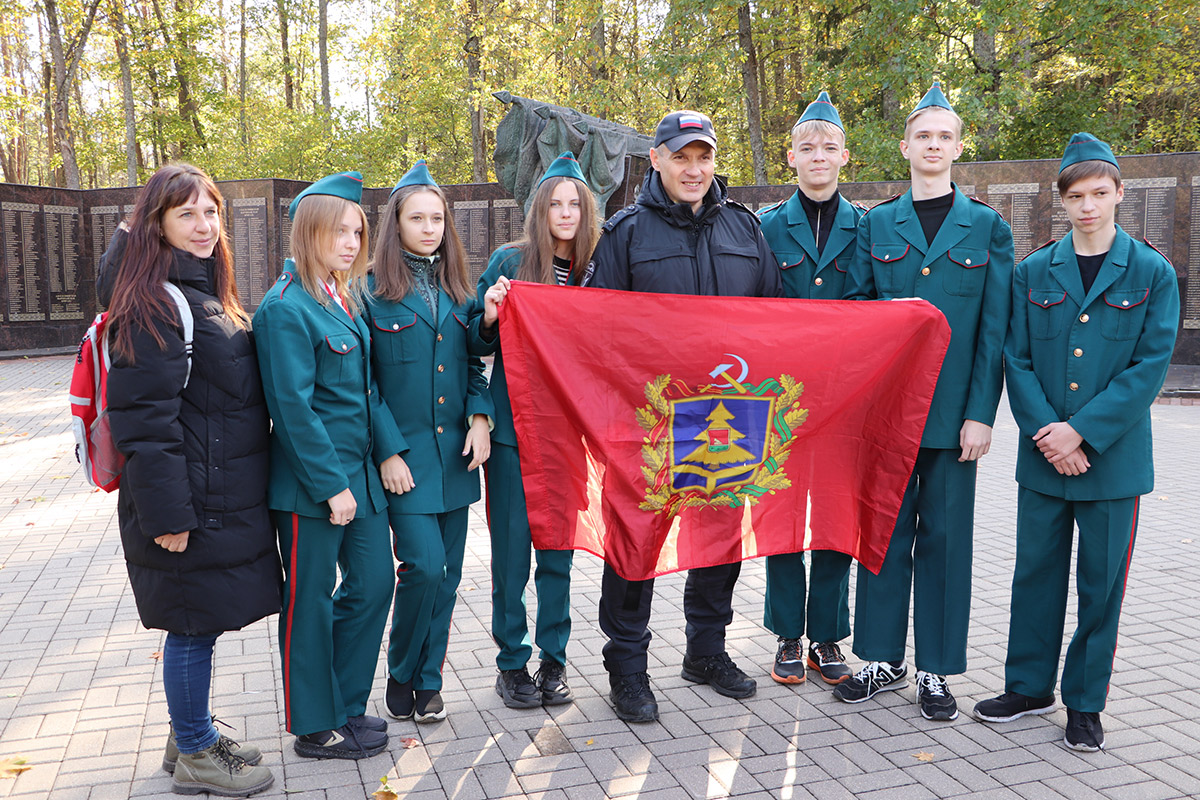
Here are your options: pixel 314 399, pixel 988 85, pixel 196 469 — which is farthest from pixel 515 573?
pixel 988 85

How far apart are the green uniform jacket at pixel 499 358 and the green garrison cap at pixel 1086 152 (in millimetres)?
2213

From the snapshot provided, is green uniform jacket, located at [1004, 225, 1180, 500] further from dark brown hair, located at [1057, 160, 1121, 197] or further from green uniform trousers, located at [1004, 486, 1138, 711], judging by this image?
dark brown hair, located at [1057, 160, 1121, 197]

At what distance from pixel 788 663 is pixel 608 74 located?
2323 cm

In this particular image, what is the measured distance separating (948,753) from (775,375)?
1.55m

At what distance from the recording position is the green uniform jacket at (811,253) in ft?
13.0

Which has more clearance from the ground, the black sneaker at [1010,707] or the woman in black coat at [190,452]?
the woman in black coat at [190,452]

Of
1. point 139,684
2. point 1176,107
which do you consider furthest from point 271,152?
point 139,684

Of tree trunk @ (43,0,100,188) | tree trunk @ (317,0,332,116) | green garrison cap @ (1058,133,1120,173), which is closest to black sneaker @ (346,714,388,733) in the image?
green garrison cap @ (1058,133,1120,173)

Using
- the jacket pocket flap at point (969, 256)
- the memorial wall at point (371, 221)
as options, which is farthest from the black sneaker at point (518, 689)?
the memorial wall at point (371, 221)

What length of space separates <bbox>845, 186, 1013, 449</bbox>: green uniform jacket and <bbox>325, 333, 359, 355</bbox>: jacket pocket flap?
2178 mm

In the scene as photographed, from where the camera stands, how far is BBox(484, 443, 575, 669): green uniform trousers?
3.77m

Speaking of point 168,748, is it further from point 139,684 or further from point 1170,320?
point 1170,320

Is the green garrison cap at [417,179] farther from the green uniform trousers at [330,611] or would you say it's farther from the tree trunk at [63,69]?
the tree trunk at [63,69]

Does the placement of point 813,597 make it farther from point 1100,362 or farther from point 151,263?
point 151,263
